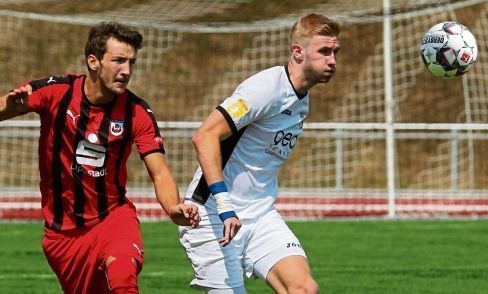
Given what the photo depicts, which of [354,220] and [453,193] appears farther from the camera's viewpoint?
[453,193]

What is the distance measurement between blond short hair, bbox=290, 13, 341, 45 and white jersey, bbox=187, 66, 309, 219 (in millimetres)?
213

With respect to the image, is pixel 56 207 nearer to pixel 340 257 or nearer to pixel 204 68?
pixel 340 257

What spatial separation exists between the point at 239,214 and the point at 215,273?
1.18 feet

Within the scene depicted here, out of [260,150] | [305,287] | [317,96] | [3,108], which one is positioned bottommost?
[305,287]

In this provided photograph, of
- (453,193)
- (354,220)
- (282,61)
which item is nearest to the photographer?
(354,220)

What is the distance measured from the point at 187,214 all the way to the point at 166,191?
1.56 ft

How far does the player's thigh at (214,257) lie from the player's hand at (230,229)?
0.53 meters

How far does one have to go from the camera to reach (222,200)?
251 inches

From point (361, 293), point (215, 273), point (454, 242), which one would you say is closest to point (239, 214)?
point (215, 273)

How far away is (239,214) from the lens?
22.6ft

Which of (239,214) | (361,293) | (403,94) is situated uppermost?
(403,94)

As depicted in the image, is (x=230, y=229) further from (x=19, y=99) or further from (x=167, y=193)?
(x=19, y=99)

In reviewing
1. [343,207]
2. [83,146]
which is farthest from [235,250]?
[343,207]

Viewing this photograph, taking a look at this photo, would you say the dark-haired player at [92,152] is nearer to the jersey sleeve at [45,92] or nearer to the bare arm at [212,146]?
the jersey sleeve at [45,92]
